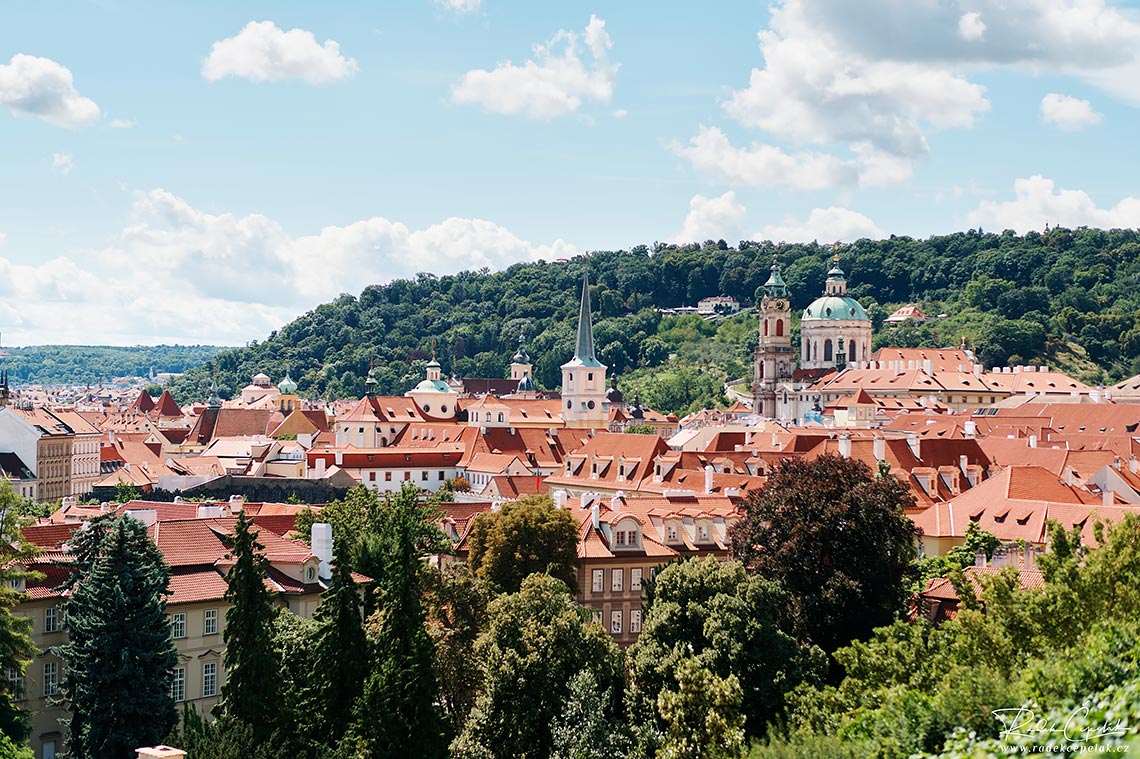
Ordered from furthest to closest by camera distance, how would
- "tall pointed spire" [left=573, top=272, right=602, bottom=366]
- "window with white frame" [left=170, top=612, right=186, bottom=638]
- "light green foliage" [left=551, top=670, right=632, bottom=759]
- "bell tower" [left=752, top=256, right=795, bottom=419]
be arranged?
1. "bell tower" [left=752, top=256, right=795, bottom=419]
2. "tall pointed spire" [left=573, top=272, right=602, bottom=366]
3. "window with white frame" [left=170, top=612, right=186, bottom=638]
4. "light green foliage" [left=551, top=670, right=632, bottom=759]

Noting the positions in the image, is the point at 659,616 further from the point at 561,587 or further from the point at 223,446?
the point at 223,446

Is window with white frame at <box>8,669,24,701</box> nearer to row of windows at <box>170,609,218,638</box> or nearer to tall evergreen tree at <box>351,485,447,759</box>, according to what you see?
row of windows at <box>170,609,218,638</box>

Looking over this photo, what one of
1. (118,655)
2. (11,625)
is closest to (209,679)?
(118,655)

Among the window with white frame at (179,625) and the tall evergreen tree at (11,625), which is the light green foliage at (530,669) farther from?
the tall evergreen tree at (11,625)

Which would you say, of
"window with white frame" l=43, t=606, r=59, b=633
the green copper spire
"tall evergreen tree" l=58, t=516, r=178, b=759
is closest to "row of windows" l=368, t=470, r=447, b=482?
the green copper spire

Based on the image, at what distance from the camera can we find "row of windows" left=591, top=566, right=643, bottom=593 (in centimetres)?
4947

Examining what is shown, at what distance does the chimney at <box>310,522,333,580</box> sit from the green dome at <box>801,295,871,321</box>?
150378 millimetres

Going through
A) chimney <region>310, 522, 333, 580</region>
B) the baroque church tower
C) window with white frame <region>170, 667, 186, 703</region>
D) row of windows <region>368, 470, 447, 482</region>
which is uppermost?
the baroque church tower

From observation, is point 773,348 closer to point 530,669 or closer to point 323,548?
point 323,548

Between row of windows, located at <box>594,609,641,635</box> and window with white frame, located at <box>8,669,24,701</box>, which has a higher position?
window with white frame, located at <box>8,669,24,701</box>

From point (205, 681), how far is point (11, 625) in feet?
20.9

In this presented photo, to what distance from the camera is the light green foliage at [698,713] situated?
31.5 m

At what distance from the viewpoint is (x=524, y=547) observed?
47.2 m

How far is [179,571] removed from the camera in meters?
39.8
